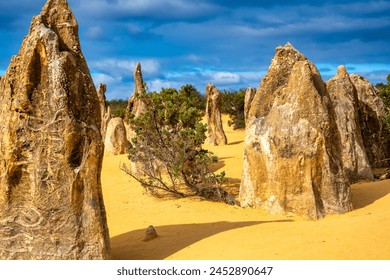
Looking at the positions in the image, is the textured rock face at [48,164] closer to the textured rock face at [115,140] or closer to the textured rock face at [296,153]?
the textured rock face at [296,153]

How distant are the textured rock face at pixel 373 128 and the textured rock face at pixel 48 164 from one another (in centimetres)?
→ 1159

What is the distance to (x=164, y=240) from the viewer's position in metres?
8.00

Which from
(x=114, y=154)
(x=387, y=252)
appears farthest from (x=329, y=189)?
(x=114, y=154)

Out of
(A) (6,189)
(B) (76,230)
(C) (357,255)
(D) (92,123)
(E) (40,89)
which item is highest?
(E) (40,89)

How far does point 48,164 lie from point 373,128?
1288cm

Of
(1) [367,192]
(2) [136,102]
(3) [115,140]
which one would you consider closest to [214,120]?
(2) [136,102]

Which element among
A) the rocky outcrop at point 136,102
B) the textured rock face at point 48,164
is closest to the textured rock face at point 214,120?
the rocky outcrop at point 136,102

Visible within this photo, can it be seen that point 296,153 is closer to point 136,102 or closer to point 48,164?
point 48,164

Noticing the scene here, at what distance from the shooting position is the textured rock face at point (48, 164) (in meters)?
6.11

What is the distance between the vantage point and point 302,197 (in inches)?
366

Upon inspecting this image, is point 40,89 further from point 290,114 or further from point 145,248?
point 290,114

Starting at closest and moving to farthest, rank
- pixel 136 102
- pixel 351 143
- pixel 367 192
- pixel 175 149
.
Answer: pixel 367 192 < pixel 175 149 < pixel 351 143 < pixel 136 102

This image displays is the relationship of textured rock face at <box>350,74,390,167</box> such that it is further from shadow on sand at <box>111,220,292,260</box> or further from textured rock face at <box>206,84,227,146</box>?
textured rock face at <box>206,84,227,146</box>
